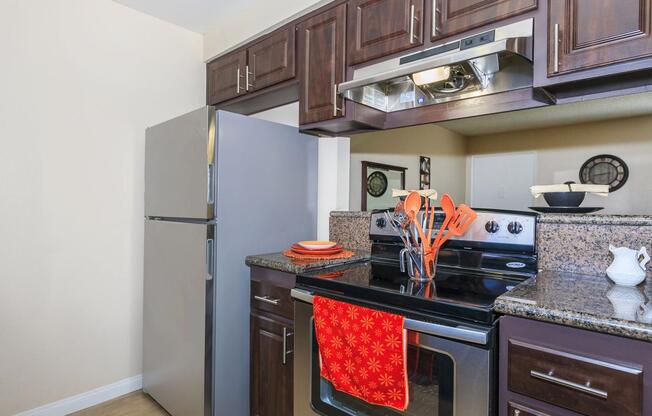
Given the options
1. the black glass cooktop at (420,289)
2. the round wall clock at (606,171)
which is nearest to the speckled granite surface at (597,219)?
the black glass cooktop at (420,289)

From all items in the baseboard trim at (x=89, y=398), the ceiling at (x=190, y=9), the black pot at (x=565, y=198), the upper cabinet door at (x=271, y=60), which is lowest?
the baseboard trim at (x=89, y=398)

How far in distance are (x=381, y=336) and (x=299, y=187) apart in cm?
117

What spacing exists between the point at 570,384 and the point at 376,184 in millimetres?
2382

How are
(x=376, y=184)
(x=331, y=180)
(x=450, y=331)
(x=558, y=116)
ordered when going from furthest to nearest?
(x=558, y=116) < (x=376, y=184) < (x=331, y=180) < (x=450, y=331)

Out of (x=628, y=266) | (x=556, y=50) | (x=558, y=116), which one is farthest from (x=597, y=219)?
(x=558, y=116)

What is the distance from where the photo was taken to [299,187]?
7.00 ft

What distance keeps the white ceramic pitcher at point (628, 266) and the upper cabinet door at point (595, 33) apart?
61cm

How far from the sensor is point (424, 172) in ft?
13.4

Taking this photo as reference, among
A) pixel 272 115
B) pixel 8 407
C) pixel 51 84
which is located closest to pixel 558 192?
pixel 272 115

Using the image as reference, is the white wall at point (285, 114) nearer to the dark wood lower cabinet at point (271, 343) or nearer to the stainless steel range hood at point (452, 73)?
the stainless steel range hood at point (452, 73)

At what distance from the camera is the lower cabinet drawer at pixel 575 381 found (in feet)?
2.66

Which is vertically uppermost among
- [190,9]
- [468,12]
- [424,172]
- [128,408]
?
[190,9]

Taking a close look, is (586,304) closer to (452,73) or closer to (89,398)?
(452,73)

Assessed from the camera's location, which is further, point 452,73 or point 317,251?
point 317,251
